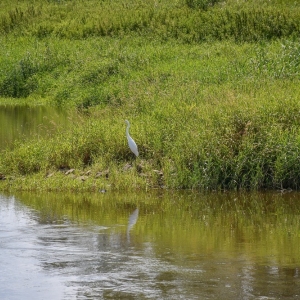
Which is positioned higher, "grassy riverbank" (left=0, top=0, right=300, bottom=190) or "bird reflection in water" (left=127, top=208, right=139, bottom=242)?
"grassy riverbank" (left=0, top=0, right=300, bottom=190)

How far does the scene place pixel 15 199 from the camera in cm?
1064

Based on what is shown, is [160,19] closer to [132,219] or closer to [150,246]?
[132,219]

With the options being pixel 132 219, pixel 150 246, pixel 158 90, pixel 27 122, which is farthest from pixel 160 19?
pixel 150 246

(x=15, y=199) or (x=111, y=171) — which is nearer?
(x=15, y=199)

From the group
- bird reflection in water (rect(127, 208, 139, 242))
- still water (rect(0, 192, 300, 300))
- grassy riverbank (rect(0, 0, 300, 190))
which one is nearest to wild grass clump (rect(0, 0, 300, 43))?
Result: grassy riverbank (rect(0, 0, 300, 190))

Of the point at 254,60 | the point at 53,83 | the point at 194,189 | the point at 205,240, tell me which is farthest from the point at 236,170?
the point at 53,83

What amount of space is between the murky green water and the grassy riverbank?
0.67 meters

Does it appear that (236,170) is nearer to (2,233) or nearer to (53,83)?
(2,233)

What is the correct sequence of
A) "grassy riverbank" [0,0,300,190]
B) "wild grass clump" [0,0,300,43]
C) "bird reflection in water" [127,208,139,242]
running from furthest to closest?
"wild grass clump" [0,0,300,43] < "grassy riverbank" [0,0,300,190] < "bird reflection in water" [127,208,139,242]

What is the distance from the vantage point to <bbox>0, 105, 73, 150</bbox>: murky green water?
15.5 m

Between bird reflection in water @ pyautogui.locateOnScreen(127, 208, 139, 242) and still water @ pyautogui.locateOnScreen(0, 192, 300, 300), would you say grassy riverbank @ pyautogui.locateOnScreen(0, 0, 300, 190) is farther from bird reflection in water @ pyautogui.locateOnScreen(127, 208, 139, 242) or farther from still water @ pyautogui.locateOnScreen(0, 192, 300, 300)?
bird reflection in water @ pyautogui.locateOnScreen(127, 208, 139, 242)

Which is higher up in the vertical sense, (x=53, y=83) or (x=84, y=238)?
(x=53, y=83)

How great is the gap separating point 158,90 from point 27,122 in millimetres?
3981

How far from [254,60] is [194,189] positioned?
8.05 m
